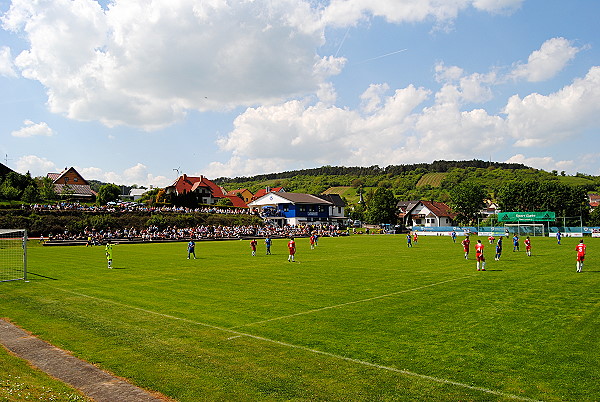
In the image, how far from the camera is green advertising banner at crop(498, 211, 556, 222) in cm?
7969

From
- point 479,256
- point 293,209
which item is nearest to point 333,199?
point 293,209

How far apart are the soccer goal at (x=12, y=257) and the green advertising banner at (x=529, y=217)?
3031 inches

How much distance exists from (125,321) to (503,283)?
17.2 meters

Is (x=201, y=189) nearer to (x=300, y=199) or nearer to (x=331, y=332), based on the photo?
(x=300, y=199)

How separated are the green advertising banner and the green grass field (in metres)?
61.0

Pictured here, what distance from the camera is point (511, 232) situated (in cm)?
8131

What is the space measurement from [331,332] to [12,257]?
3340 centimetres

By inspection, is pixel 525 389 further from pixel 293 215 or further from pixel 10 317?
pixel 293 215

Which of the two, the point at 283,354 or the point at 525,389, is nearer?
the point at 525,389

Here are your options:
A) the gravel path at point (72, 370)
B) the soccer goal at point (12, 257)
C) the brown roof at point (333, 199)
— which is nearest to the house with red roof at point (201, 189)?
the brown roof at point (333, 199)

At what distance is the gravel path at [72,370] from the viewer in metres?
8.69

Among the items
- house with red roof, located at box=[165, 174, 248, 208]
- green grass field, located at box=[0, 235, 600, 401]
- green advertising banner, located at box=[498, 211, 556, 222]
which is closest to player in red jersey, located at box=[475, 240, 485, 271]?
green grass field, located at box=[0, 235, 600, 401]

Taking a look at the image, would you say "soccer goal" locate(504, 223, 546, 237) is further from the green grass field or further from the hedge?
the green grass field

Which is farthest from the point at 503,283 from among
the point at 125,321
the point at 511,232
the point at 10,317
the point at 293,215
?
the point at 293,215
